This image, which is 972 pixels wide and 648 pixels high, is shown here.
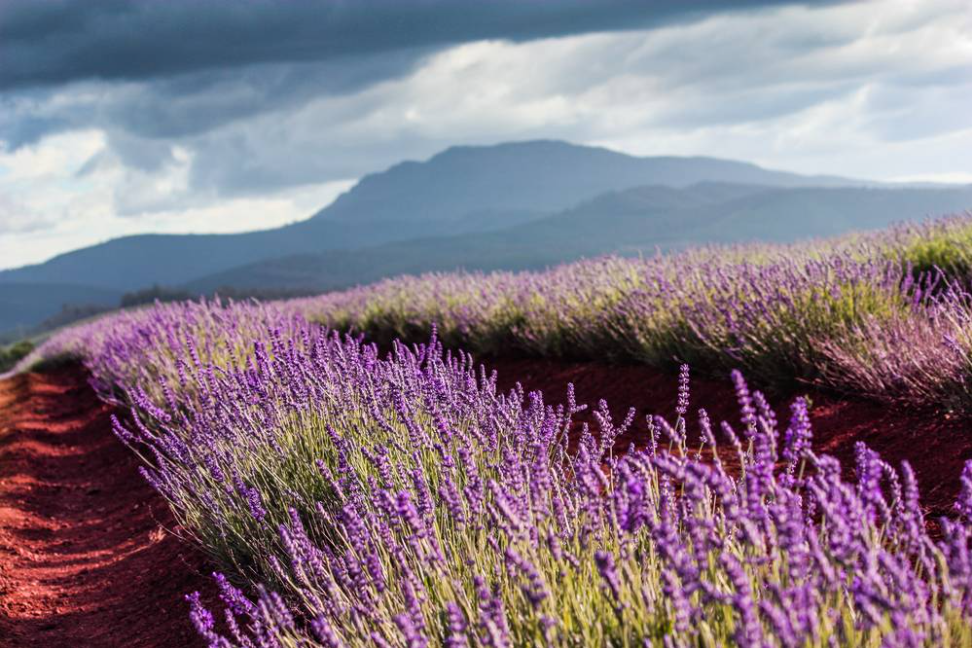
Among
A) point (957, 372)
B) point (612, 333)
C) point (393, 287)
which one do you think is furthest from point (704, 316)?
point (393, 287)

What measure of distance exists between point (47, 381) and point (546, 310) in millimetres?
10384

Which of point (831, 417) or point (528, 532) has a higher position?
point (528, 532)

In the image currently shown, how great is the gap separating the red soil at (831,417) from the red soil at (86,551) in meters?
2.85

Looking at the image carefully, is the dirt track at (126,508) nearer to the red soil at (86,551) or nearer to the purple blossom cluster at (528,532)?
the red soil at (86,551)

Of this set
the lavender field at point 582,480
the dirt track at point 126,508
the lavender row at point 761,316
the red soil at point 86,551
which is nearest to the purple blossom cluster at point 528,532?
the lavender field at point 582,480

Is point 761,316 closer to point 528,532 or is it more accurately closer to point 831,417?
point 831,417

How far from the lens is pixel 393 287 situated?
13.0 metres

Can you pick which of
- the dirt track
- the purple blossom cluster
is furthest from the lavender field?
the dirt track

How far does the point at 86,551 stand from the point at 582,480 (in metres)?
4.23

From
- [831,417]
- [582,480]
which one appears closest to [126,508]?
[831,417]

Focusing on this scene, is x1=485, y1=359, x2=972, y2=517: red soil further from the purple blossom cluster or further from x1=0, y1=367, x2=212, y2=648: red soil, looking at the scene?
x1=0, y1=367, x2=212, y2=648: red soil

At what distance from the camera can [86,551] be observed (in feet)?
17.4

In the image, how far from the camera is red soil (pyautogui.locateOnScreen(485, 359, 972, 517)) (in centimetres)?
400

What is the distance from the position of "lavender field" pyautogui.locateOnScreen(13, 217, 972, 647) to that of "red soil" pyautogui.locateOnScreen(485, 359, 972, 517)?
102mm
